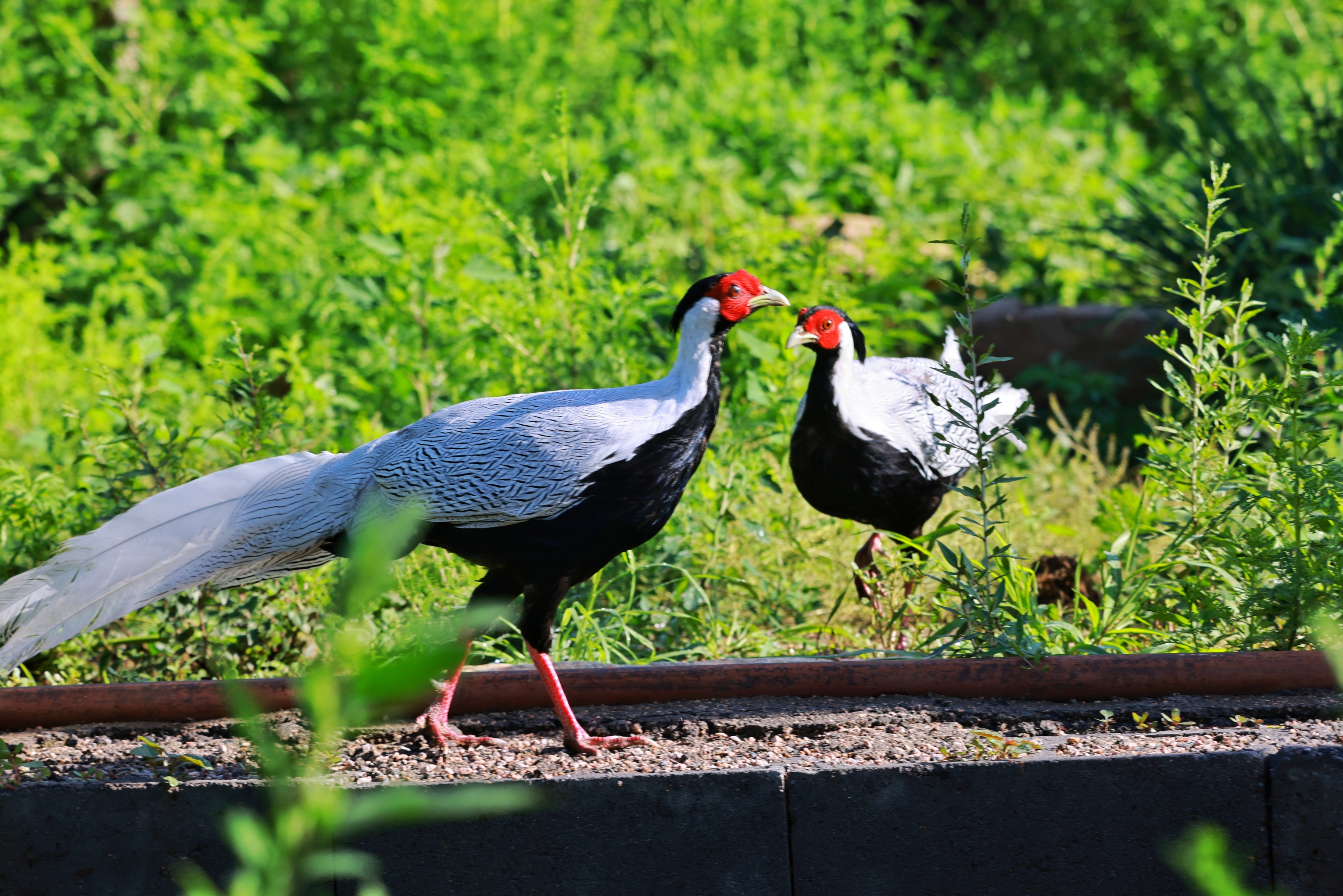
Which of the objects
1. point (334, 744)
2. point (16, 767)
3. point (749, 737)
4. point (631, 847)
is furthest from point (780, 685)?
point (334, 744)

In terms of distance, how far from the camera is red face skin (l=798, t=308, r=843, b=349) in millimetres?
3455

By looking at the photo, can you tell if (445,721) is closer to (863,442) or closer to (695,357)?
(695,357)

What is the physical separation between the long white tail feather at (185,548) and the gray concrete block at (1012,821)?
1229mm

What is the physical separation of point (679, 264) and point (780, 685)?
12.4 feet

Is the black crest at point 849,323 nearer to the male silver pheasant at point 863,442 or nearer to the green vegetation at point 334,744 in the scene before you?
the male silver pheasant at point 863,442

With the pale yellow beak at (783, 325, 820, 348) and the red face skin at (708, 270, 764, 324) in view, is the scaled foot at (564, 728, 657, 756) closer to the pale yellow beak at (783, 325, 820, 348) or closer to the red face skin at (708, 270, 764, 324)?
the red face skin at (708, 270, 764, 324)

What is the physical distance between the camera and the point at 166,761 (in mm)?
2441

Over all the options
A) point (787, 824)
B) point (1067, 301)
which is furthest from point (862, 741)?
point (1067, 301)

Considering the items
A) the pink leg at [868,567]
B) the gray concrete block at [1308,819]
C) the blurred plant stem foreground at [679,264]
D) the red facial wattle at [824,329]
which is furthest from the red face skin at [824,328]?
the gray concrete block at [1308,819]

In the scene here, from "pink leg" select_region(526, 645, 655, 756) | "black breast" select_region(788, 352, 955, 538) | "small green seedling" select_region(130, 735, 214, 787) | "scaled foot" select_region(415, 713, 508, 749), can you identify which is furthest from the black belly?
"small green seedling" select_region(130, 735, 214, 787)

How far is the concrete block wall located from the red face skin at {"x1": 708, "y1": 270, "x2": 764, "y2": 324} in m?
1.04

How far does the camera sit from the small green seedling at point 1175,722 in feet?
8.20

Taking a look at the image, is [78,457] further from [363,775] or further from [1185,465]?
[1185,465]

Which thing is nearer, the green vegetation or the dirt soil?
the green vegetation
